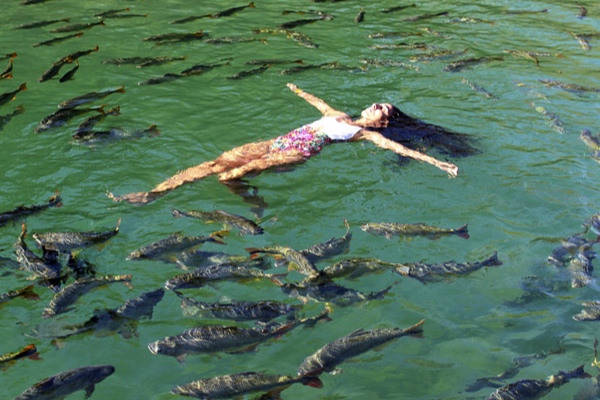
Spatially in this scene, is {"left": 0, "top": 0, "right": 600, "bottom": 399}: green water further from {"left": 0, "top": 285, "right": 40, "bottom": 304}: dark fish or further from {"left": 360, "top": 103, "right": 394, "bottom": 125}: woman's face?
{"left": 360, "top": 103, "right": 394, "bottom": 125}: woman's face

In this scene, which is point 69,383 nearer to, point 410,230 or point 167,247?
point 167,247

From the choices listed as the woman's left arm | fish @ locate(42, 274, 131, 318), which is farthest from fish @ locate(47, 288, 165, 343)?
the woman's left arm

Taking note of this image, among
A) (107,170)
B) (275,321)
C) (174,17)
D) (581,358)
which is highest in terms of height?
(174,17)

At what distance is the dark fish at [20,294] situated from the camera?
6852mm

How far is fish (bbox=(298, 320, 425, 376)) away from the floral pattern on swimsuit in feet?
13.2

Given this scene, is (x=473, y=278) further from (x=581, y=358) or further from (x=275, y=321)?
(x=275, y=321)

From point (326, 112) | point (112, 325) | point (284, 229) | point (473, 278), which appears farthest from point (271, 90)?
point (112, 325)

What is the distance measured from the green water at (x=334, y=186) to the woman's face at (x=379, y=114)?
1.62ft

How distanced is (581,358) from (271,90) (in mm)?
7545

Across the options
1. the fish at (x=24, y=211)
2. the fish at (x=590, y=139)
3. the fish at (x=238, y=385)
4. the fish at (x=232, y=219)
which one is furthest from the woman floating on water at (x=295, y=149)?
the fish at (x=238, y=385)

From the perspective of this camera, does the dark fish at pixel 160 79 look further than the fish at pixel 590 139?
Yes

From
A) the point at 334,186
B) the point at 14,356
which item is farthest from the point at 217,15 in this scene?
the point at 14,356

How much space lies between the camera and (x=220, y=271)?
7.12 m

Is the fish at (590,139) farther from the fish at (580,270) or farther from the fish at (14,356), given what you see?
the fish at (14,356)
